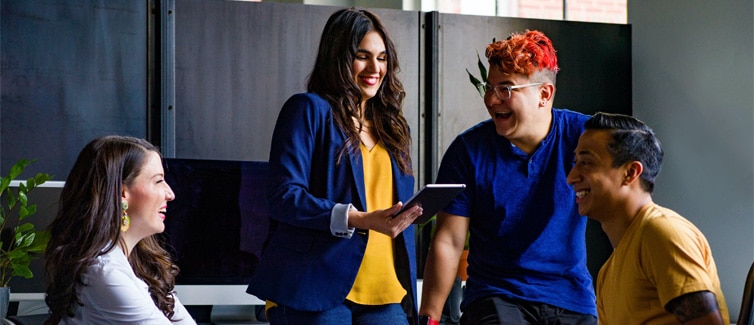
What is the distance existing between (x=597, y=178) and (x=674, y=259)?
0.36 meters

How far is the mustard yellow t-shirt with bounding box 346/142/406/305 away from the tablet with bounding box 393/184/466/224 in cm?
12

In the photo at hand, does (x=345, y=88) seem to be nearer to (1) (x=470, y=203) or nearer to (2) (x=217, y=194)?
(1) (x=470, y=203)

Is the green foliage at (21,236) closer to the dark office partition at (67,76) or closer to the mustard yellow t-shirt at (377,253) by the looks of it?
the dark office partition at (67,76)

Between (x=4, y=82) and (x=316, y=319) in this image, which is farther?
(x=4, y=82)

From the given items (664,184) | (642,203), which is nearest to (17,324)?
(642,203)

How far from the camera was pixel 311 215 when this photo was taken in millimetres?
2260

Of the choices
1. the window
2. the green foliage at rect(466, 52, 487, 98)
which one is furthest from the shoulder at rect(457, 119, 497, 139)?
the window

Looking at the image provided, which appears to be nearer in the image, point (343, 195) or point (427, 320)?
point (343, 195)

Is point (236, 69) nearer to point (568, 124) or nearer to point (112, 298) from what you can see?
point (568, 124)

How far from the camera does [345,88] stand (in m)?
2.40

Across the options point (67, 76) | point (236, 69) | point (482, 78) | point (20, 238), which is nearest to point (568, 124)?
point (482, 78)

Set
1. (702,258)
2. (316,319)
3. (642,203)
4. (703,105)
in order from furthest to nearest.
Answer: (703,105), (316,319), (642,203), (702,258)

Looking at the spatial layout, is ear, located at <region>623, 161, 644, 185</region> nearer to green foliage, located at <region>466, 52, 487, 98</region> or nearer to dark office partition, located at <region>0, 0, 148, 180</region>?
green foliage, located at <region>466, 52, 487, 98</region>

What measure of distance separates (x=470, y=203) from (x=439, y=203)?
20 cm
